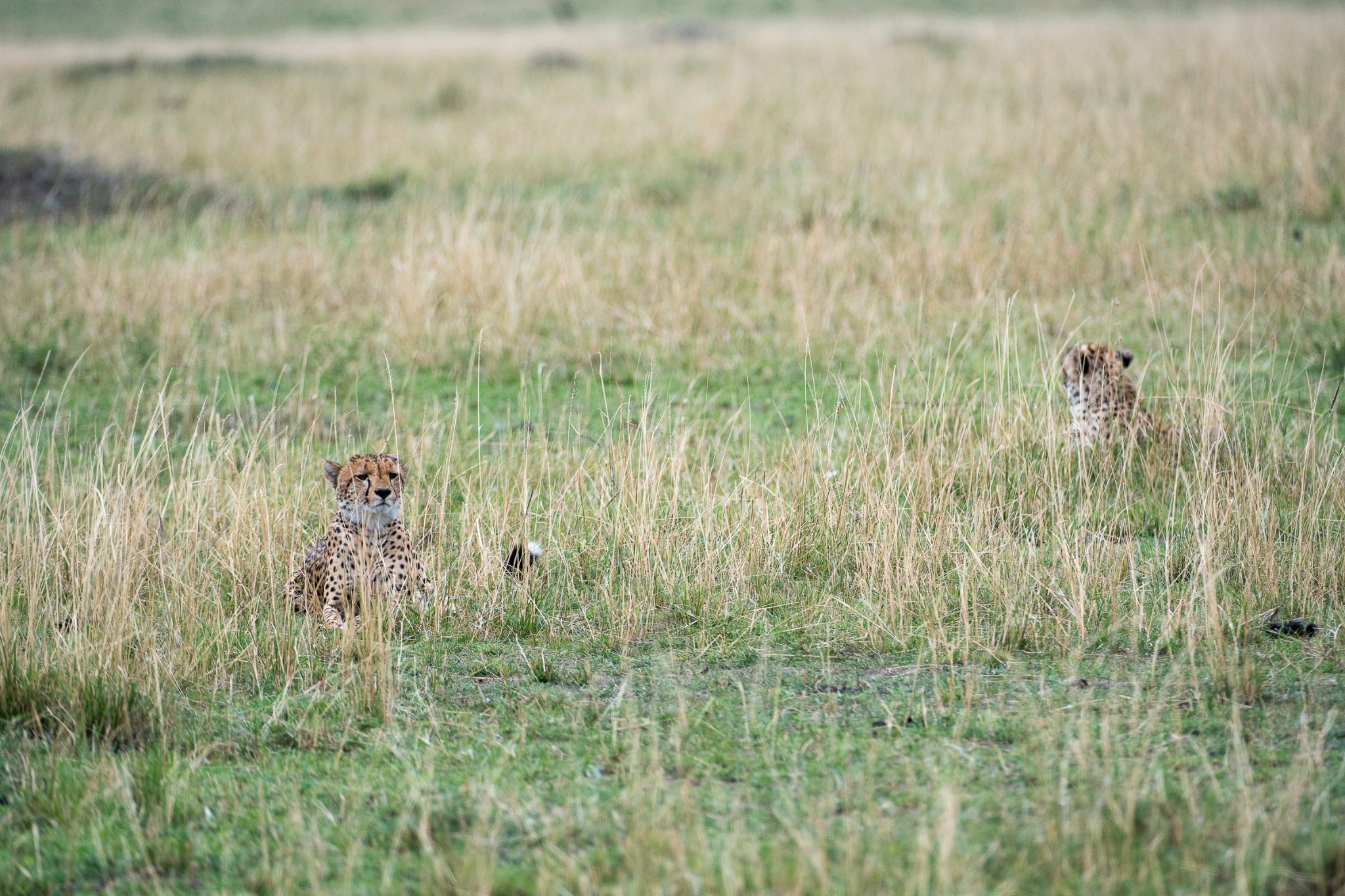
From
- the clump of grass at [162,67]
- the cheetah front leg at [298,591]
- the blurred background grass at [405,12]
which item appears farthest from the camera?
the blurred background grass at [405,12]

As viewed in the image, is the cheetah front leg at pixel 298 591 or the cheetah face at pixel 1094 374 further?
the cheetah face at pixel 1094 374

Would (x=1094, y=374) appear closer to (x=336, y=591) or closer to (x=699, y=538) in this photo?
(x=699, y=538)

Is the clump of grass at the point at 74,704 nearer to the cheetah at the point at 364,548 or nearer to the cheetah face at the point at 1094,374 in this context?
the cheetah at the point at 364,548

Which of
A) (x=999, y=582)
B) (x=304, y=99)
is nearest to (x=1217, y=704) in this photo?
(x=999, y=582)

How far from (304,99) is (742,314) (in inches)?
452

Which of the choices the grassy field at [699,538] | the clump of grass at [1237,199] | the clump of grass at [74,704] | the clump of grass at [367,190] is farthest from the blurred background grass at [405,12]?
the clump of grass at [74,704]

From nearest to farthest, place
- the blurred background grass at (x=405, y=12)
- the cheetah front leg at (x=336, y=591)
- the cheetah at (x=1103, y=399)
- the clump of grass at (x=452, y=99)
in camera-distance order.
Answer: the cheetah front leg at (x=336, y=591), the cheetah at (x=1103, y=399), the clump of grass at (x=452, y=99), the blurred background grass at (x=405, y=12)

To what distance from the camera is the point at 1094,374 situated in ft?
19.9

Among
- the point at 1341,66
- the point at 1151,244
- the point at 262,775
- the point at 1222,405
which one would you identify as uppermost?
the point at 1341,66

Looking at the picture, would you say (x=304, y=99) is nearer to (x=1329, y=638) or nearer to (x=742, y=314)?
(x=742, y=314)

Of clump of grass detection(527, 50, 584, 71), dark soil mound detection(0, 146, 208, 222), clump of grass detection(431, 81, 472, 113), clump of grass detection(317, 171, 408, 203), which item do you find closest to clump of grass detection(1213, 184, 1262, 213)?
clump of grass detection(317, 171, 408, 203)

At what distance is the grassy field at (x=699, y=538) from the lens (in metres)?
3.26

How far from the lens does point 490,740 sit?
3.81m

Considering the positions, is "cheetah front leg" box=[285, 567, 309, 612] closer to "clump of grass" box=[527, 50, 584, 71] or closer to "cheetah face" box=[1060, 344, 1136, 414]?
"cheetah face" box=[1060, 344, 1136, 414]
